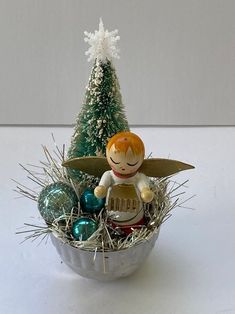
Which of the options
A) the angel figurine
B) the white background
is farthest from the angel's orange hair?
the white background

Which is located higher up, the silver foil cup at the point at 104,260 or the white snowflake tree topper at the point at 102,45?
the white snowflake tree topper at the point at 102,45

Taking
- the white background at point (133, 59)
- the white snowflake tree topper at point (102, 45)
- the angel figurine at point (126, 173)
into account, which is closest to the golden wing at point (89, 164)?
the angel figurine at point (126, 173)

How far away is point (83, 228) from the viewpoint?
26.9 inches

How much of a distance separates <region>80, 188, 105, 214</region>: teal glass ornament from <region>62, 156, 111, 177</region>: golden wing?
30 millimetres

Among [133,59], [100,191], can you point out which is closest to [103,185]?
[100,191]

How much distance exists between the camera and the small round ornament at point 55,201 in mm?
700

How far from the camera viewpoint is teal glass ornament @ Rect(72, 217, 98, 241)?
2.24 feet

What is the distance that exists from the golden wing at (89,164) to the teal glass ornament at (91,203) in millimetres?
30

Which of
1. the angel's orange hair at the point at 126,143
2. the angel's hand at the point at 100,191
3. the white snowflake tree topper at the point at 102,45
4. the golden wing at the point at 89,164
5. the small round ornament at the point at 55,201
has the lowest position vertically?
the small round ornament at the point at 55,201

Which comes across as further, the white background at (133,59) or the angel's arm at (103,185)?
the white background at (133,59)

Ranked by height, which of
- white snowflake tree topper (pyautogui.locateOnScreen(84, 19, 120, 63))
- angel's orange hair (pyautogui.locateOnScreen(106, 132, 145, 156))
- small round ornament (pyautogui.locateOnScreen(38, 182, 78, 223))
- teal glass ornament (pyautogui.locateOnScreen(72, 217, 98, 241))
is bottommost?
teal glass ornament (pyautogui.locateOnScreen(72, 217, 98, 241))

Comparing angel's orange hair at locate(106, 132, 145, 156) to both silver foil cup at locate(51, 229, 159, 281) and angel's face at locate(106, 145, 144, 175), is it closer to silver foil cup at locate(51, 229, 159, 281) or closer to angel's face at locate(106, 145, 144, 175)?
angel's face at locate(106, 145, 144, 175)

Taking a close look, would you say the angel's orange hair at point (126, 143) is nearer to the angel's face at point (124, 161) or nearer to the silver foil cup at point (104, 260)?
the angel's face at point (124, 161)

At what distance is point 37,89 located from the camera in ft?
3.85
